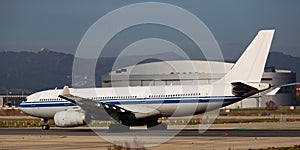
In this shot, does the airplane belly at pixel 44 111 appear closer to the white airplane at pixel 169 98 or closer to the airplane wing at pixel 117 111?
the white airplane at pixel 169 98

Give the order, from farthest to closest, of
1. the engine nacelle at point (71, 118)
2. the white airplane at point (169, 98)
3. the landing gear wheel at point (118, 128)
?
the landing gear wheel at point (118, 128) < the engine nacelle at point (71, 118) < the white airplane at point (169, 98)

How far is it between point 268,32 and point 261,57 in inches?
73.2

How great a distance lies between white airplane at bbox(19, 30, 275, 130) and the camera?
44.7m

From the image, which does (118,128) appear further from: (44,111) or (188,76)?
(188,76)

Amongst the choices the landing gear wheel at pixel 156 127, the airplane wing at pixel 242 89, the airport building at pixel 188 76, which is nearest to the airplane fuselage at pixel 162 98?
the airplane wing at pixel 242 89

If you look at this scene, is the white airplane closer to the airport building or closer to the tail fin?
the tail fin

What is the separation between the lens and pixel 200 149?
2836cm

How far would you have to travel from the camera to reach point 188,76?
138 meters

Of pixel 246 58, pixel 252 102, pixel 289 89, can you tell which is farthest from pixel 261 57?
pixel 289 89

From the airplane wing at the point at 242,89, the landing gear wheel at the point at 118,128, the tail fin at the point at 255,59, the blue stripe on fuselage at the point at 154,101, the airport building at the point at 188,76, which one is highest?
the airport building at the point at 188,76

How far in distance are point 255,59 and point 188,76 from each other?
93360 millimetres

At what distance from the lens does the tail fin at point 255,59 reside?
44.7m

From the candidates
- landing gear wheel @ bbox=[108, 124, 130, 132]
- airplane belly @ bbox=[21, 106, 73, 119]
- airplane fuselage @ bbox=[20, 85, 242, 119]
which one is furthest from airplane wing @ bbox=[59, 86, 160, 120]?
airplane belly @ bbox=[21, 106, 73, 119]

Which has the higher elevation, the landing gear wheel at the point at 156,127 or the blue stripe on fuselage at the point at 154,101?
A: the blue stripe on fuselage at the point at 154,101
